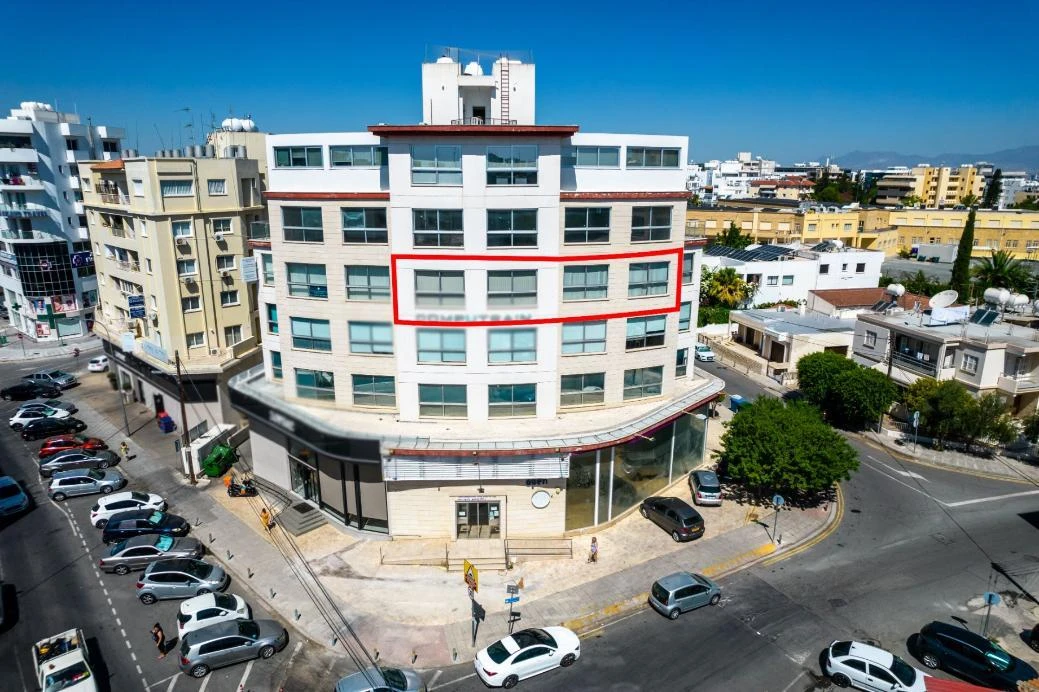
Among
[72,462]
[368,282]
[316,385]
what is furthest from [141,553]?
[368,282]

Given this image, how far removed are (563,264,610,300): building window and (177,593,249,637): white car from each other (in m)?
20.6

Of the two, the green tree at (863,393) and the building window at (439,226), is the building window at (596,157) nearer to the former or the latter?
the building window at (439,226)

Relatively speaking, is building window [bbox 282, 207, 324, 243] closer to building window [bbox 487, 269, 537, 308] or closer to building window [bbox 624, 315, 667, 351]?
building window [bbox 487, 269, 537, 308]

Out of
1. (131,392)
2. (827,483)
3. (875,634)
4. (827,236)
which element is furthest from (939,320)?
(131,392)

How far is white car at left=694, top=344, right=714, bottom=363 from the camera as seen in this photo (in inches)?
2598

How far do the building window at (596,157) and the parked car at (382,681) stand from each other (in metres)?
24.3

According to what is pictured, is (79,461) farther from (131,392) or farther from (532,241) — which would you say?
(532,241)

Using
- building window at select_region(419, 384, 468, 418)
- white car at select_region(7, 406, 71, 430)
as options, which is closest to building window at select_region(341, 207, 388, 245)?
building window at select_region(419, 384, 468, 418)

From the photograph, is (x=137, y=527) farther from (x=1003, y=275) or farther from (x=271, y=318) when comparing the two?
(x=1003, y=275)

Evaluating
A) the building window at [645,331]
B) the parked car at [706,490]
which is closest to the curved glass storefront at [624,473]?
the parked car at [706,490]

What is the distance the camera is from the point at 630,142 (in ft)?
108

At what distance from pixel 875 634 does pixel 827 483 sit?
9.67 m

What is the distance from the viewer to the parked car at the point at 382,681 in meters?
22.1

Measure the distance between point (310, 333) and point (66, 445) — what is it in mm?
23491
